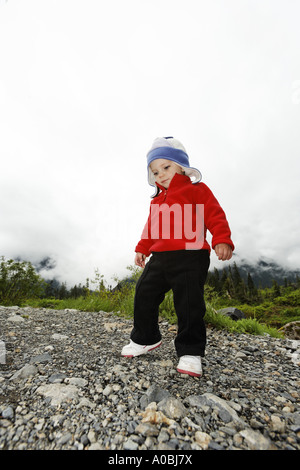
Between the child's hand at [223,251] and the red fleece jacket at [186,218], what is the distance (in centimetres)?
4

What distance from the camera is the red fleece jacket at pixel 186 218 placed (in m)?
2.51

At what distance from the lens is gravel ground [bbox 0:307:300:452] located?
132cm

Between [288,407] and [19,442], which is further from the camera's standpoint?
[288,407]

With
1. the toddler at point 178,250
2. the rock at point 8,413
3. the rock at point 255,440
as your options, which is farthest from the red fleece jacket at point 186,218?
the rock at point 8,413

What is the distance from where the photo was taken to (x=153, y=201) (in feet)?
10.2

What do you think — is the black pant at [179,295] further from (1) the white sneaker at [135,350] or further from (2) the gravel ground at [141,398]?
(2) the gravel ground at [141,398]

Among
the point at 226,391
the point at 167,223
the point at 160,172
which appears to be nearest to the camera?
the point at 226,391

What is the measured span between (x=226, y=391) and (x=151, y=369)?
29.8 inches

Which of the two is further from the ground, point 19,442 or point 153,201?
point 153,201

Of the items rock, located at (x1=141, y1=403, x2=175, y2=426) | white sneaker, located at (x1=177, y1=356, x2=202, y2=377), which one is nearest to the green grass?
white sneaker, located at (x1=177, y1=356, x2=202, y2=377)

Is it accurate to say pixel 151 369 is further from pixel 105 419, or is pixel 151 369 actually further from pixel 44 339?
pixel 44 339

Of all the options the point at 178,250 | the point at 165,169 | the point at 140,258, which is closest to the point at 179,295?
the point at 178,250

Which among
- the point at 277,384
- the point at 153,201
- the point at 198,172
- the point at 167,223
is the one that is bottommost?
the point at 277,384
